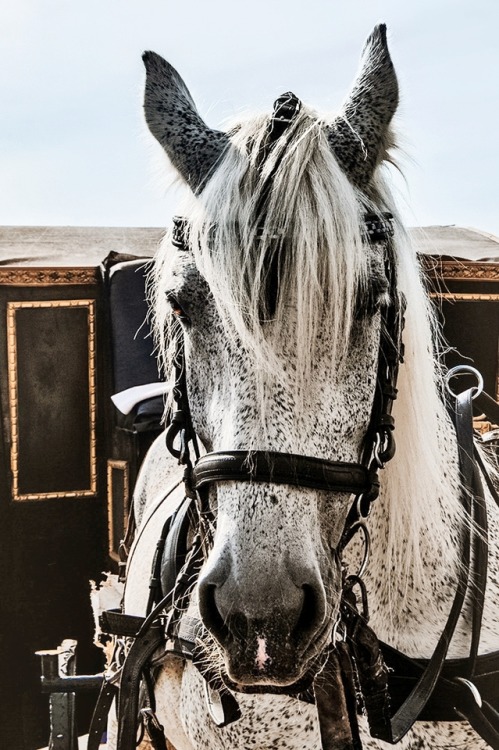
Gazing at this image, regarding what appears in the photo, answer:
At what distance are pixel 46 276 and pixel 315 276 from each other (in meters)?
2.56

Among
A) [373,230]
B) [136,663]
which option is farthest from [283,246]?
[136,663]

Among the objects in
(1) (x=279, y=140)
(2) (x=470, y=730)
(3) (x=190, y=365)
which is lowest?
(2) (x=470, y=730)

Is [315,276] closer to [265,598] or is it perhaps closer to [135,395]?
[265,598]

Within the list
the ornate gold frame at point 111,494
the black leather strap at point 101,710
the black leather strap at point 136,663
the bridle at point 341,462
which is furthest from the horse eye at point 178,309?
the ornate gold frame at point 111,494

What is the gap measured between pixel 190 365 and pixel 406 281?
18.3 inches

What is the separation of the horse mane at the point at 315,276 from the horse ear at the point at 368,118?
36 millimetres

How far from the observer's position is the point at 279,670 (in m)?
1.20

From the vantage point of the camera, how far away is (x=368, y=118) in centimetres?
154

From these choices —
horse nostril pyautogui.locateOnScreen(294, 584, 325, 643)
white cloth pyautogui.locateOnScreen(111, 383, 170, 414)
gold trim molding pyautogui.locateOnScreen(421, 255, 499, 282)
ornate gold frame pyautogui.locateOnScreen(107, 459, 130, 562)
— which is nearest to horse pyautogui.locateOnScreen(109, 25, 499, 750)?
horse nostril pyautogui.locateOnScreen(294, 584, 325, 643)

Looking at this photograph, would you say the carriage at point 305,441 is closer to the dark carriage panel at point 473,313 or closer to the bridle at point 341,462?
the bridle at point 341,462

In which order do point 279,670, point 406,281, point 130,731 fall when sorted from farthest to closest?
point 130,731 < point 406,281 < point 279,670

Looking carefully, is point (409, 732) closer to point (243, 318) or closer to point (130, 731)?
point (130, 731)

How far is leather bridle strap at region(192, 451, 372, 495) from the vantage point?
4.04 feet

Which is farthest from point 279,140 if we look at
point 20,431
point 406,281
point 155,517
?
point 20,431
